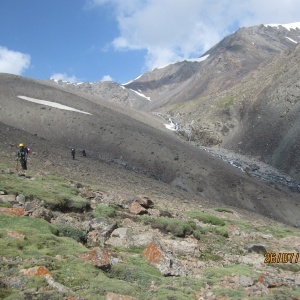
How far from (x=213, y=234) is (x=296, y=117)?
77.4m

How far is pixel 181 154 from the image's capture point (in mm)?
61500

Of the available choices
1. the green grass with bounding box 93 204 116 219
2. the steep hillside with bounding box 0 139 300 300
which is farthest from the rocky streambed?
the green grass with bounding box 93 204 116 219

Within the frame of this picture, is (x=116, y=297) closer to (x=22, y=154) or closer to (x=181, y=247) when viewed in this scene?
(x=181, y=247)

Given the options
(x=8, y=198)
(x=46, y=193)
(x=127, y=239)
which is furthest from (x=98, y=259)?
(x=46, y=193)

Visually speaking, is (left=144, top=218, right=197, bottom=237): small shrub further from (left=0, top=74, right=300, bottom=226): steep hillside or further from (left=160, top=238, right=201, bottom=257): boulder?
(left=0, top=74, right=300, bottom=226): steep hillside

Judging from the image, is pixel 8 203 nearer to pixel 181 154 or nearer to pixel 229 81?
pixel 181 154

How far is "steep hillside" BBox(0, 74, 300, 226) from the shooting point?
50.1 meters

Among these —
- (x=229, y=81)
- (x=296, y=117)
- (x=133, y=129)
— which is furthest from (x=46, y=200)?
(x=229, y=81)

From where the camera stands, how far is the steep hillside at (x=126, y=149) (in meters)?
50.1
